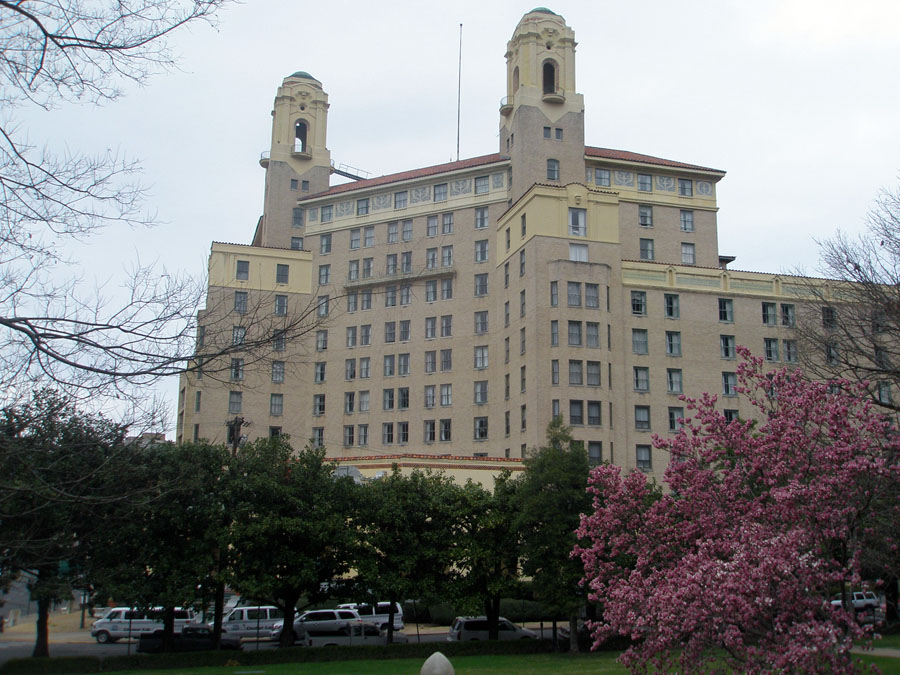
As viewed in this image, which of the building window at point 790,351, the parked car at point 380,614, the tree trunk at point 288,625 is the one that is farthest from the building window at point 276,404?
the building window at point 790,351

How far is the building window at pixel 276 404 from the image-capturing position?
7719cm

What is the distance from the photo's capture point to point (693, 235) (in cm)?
7488

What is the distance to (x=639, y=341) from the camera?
6594 centimetres

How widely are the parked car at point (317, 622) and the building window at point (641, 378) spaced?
29.5 metres

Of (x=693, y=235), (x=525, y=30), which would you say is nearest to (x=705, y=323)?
(x=693, y=235)

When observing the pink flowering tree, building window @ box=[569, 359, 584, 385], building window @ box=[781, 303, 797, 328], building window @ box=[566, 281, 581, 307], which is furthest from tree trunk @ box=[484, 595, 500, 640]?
building window @ box=[781, 303, 797, 328]

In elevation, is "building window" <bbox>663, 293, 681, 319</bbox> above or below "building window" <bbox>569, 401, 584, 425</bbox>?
above

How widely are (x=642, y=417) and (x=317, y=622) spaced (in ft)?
103

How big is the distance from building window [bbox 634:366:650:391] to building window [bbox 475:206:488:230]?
734 inches

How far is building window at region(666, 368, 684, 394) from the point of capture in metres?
65.6

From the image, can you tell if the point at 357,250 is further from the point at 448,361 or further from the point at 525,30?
the point at 525,30

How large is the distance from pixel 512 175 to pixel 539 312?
51.8 ft

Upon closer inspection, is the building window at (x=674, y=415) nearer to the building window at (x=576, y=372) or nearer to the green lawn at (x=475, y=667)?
the building window at (x=576, y=372)

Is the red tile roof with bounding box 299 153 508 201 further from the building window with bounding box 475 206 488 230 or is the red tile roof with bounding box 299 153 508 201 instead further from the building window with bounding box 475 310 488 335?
the building window with bounding box 475 310 488 335
